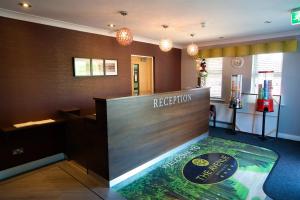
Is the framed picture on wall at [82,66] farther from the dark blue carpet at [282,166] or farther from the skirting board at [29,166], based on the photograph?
the dark blue carpet at [282,166]

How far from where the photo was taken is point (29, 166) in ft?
10.5

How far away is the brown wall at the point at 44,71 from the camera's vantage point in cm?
292

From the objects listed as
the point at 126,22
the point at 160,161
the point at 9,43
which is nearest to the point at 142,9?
the point at 126,22

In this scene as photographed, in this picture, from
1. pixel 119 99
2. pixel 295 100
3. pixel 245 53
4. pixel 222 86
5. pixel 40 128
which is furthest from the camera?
pixel 222 86

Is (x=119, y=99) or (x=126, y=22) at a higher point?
(x=126, y=22)

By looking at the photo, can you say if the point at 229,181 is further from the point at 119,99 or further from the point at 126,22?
the point at 126,22

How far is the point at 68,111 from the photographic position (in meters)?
3.42

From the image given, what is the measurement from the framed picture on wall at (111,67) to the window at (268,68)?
3.48m

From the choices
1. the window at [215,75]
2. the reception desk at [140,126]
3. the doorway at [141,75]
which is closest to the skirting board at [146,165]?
the reception desk at [140,126]

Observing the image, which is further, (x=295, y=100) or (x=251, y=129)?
(x=251, y=129)

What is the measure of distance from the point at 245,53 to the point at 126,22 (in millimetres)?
3236

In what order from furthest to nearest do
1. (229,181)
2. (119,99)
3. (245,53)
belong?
(245,53), (229,181), (119,99)

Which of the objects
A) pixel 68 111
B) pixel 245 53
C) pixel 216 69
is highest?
pixel 245 53

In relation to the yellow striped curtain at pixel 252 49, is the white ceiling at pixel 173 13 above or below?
above
